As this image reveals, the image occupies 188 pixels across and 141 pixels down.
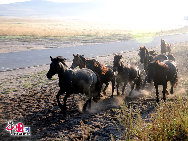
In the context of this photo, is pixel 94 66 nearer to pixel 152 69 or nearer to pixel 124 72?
pixel 124 72

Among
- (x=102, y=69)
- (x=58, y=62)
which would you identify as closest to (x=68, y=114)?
(x=58, y=62)

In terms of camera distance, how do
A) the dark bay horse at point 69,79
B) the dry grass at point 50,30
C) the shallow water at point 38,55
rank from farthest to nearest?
the dry grass at point 50,30 < the shallow water at point 38,55 < the dark bay horse at point 69,79

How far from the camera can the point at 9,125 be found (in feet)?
27.7

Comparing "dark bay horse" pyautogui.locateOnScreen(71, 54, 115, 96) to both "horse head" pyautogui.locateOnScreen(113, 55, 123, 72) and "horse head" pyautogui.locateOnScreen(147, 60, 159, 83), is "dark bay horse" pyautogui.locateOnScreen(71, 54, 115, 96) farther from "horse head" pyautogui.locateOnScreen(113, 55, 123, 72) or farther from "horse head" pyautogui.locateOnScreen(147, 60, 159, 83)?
"horse head" pyautogui.locateOnScreen(147, 60, 159, 83)

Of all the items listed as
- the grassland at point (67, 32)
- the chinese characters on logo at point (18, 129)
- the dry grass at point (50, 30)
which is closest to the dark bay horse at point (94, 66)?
the chinese characters on logo at point (18, 129)

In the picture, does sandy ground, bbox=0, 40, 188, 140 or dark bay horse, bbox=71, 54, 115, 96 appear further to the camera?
dark bay horse, bbox=71, 54, 115, 96

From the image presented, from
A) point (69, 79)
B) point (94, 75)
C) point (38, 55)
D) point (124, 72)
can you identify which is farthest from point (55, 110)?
point (38, 55)

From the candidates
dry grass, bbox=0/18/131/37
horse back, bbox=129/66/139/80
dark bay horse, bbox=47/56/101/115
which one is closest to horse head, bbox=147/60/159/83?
horse back, bbox=129/66/139/80

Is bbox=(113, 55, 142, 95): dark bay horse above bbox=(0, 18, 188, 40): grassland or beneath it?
beneath

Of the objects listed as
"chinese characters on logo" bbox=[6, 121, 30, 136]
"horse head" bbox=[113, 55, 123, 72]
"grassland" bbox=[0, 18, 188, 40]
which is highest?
"grassland" bbox=[0, 18, 188, 40]

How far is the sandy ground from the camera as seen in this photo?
25.8 ft

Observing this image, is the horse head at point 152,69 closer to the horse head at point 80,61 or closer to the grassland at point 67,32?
the horse head at point 80,61

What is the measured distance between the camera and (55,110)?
10273mm

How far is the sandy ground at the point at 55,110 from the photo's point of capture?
7.87 meters
